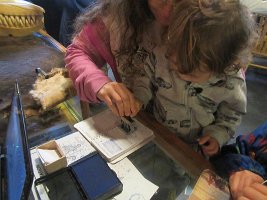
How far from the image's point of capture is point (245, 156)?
537mm

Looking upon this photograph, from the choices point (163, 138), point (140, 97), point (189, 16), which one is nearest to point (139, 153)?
point (163, 138)

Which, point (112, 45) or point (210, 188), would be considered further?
point (112, 45)

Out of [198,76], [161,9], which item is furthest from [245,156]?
[161,9]

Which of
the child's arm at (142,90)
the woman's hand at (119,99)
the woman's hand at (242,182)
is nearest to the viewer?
the woman's hand at (242,182)

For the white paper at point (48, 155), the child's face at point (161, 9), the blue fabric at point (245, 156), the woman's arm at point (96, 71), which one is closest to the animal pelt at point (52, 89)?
the woman's arm at point (96, 71)

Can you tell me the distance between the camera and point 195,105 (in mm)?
593

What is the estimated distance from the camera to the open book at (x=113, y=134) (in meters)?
0.50

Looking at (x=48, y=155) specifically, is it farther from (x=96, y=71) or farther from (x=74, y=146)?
(x=96, y=71)

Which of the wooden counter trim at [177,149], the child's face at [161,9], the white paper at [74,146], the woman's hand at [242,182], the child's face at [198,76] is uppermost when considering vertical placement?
the child's face at [161,9]

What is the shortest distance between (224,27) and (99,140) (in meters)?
0.31

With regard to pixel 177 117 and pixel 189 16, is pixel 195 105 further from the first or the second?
pixel 189 16

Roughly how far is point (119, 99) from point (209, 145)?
0.23 meters

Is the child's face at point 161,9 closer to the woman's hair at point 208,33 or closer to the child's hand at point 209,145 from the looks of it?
the woman's hair at point 208,33

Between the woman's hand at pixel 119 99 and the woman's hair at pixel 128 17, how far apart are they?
0.11 meters
